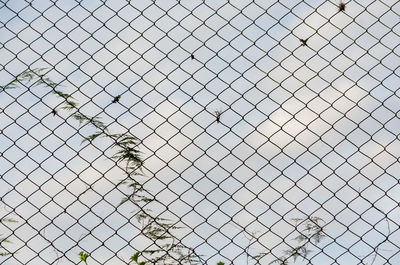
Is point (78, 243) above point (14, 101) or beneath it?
beneath

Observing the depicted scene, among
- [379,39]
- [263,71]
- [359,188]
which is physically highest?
[379,39]

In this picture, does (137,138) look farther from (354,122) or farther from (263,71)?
(354,122)

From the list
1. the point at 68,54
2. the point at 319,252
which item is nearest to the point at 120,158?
the point at 68,54

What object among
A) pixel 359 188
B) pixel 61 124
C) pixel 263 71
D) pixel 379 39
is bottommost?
pixel 359 188

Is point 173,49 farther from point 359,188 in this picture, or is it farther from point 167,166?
point 359,188

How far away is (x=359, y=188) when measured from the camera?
331 cm

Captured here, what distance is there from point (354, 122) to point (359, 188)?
35 cm

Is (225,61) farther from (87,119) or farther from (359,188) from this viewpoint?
(359,188)

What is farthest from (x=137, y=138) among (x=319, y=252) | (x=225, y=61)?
(x=319, y=252)

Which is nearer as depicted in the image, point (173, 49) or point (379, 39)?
point (173, 49)

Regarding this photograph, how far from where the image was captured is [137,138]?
3.13 m

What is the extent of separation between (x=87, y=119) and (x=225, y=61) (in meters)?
0.76

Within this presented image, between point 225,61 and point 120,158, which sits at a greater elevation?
point 225,61

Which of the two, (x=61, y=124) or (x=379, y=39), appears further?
(x=379, y=39)
